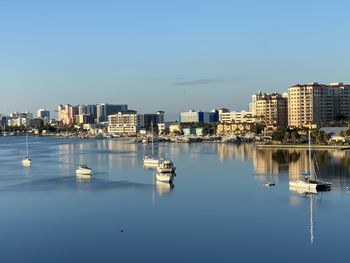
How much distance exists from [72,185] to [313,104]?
72.0ft

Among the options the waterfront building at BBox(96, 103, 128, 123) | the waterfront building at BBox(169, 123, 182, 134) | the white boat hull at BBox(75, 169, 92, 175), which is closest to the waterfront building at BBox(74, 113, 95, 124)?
the waterfront building at BBox(96, 103, 128, 123)

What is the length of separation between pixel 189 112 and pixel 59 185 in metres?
44.6

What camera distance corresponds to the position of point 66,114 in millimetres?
70625

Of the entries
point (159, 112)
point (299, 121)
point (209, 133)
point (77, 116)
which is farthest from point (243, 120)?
point (77, 116)

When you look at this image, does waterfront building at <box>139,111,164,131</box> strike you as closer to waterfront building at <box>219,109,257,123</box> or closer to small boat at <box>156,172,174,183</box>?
waterfront building at <box>219,109,257,123</box>

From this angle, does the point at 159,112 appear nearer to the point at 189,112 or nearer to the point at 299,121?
the point at 189,112

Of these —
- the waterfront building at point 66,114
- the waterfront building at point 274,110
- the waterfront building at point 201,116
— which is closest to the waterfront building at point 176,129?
the waterfront building at point 274,110

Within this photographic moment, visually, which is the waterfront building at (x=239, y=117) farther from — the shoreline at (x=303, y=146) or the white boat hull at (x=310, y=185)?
the white boat hull at (x=310, y=185)

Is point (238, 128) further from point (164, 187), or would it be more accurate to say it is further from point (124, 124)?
point (164, 187)

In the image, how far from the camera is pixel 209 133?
36281mm

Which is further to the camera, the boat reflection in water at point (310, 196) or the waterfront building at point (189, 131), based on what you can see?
the waterfront building at point (189, 131)

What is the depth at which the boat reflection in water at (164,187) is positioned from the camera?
1020 cm

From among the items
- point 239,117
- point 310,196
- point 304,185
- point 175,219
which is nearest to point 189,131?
point 239,117

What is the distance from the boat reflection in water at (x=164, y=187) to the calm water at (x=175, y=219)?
→ 0.06 feet
